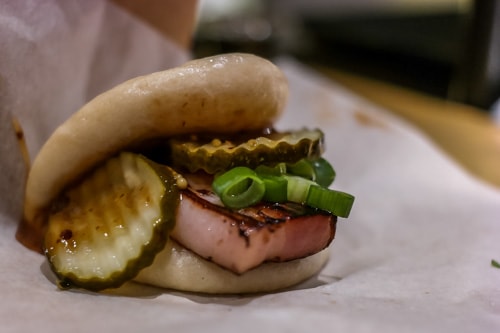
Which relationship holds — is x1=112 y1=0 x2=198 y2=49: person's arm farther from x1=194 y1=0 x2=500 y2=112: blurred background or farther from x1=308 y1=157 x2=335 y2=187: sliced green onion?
x1=308 y1=157 x2=335 y2=187: sliced green onion

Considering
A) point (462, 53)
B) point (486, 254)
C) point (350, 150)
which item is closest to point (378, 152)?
point (350, 150)

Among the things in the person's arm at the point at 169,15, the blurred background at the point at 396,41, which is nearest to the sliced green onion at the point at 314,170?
the person's arm at the point at 169,15

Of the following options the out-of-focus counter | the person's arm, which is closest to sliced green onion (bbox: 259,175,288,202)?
the person's arm

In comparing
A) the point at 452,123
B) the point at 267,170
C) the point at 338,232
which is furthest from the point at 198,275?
the point at 452,123

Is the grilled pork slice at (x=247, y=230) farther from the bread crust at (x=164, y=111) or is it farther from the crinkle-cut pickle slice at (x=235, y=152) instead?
the bread crust at (x=164, y=111)

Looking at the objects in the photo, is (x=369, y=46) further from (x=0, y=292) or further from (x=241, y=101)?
(x=0, y=292)

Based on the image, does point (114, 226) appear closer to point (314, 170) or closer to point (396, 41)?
point (314, 170)
